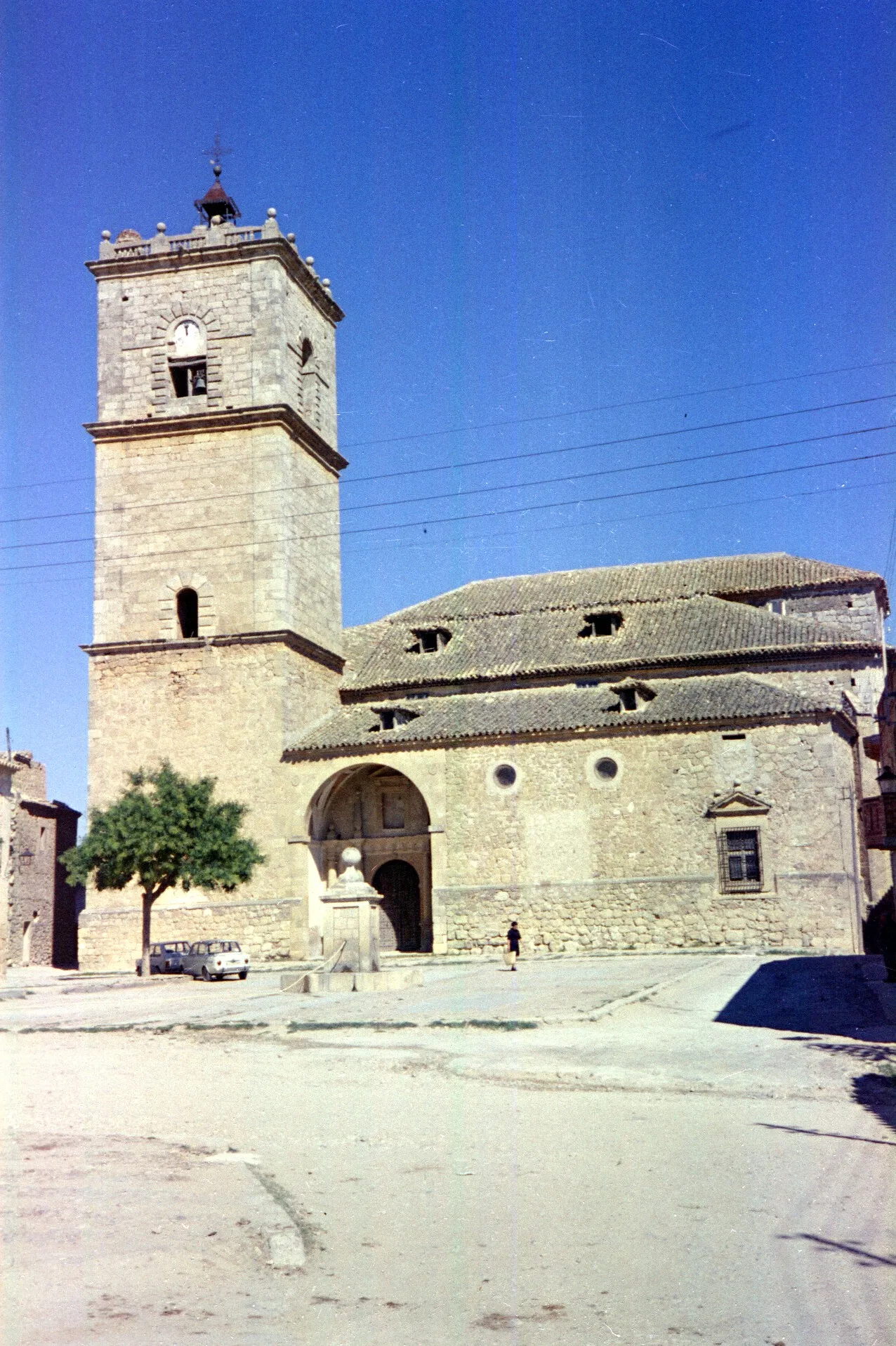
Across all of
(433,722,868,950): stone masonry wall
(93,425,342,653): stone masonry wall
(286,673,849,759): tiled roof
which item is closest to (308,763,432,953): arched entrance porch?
(286,673,849,759): tiled roof

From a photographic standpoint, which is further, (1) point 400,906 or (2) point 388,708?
(1) point 400,906

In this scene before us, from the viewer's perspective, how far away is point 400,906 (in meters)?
34.4

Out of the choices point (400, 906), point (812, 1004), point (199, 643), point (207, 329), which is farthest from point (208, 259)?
point (812, 1004)

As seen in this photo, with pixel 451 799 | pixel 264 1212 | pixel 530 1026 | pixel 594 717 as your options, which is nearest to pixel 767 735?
pixel 594 717

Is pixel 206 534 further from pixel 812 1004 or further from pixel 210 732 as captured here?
pixel 812 1004

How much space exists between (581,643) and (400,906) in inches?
339

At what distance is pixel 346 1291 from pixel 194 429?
97.6 ft

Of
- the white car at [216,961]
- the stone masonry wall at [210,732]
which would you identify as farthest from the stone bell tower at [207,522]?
the white car at [216,961]

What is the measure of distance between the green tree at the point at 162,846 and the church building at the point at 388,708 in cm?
296

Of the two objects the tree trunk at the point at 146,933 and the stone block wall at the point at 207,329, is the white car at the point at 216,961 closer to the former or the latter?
the tree trunk at the point at 146,933

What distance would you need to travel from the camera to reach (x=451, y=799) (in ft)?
103

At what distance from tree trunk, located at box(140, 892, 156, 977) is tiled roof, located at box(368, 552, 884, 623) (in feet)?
45.9

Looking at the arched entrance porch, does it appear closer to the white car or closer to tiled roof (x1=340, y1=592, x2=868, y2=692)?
tiled roof (x1=340, y1=592, x2=868, y2=692)

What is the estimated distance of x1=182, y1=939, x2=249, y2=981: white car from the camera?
25.7m
